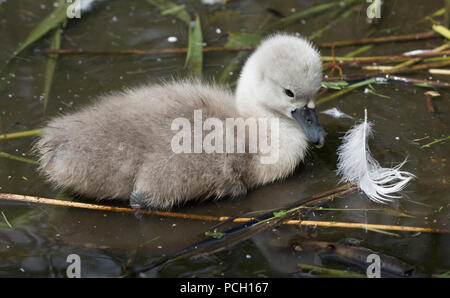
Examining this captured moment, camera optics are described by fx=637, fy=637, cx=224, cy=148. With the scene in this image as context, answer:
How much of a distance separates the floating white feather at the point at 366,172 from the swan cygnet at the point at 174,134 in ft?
0.68

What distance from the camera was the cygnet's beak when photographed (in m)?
3.31

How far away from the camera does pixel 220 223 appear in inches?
119

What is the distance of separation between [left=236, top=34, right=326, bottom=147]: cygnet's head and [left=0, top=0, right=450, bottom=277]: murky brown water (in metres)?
0.34

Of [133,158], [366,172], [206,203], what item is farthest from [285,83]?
[133,158]

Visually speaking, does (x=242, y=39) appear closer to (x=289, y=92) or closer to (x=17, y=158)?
(x=289, y=92)

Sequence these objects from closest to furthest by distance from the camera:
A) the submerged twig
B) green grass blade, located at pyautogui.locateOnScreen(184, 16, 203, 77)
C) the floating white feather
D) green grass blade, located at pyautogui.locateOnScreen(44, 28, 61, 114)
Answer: the floating white feather
green grass blade, located at pyautogui.locateOnScreen(44, 28, 61, 114)
green grass blade, located at pyautogui.locateOnScreen(184, 16, 203, 77)
the submerged twig

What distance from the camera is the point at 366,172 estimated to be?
3260 millimetres

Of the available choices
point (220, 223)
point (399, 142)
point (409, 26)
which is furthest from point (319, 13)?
point (220, 223)

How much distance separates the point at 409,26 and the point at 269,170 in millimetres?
2088

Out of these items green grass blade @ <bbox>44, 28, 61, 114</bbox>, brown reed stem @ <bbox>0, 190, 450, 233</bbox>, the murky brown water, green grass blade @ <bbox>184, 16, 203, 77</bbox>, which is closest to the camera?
the murky brown water

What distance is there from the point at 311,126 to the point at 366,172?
37cm

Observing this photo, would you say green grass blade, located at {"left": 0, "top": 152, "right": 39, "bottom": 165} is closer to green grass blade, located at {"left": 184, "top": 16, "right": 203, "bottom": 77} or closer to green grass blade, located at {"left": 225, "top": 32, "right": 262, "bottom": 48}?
green grass blade, located at {"left": 184, "top": 16, "right": 203, "bottom": 77}

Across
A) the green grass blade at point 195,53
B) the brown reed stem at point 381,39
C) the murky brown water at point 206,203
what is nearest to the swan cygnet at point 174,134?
the murky brown water at point 206,203

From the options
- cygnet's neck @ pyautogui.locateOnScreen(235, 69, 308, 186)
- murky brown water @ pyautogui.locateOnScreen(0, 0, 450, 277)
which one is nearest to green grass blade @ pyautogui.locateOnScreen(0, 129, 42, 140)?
murky brown water @ pyautogui.locateOnScreen(0, 0, 450, 277)
